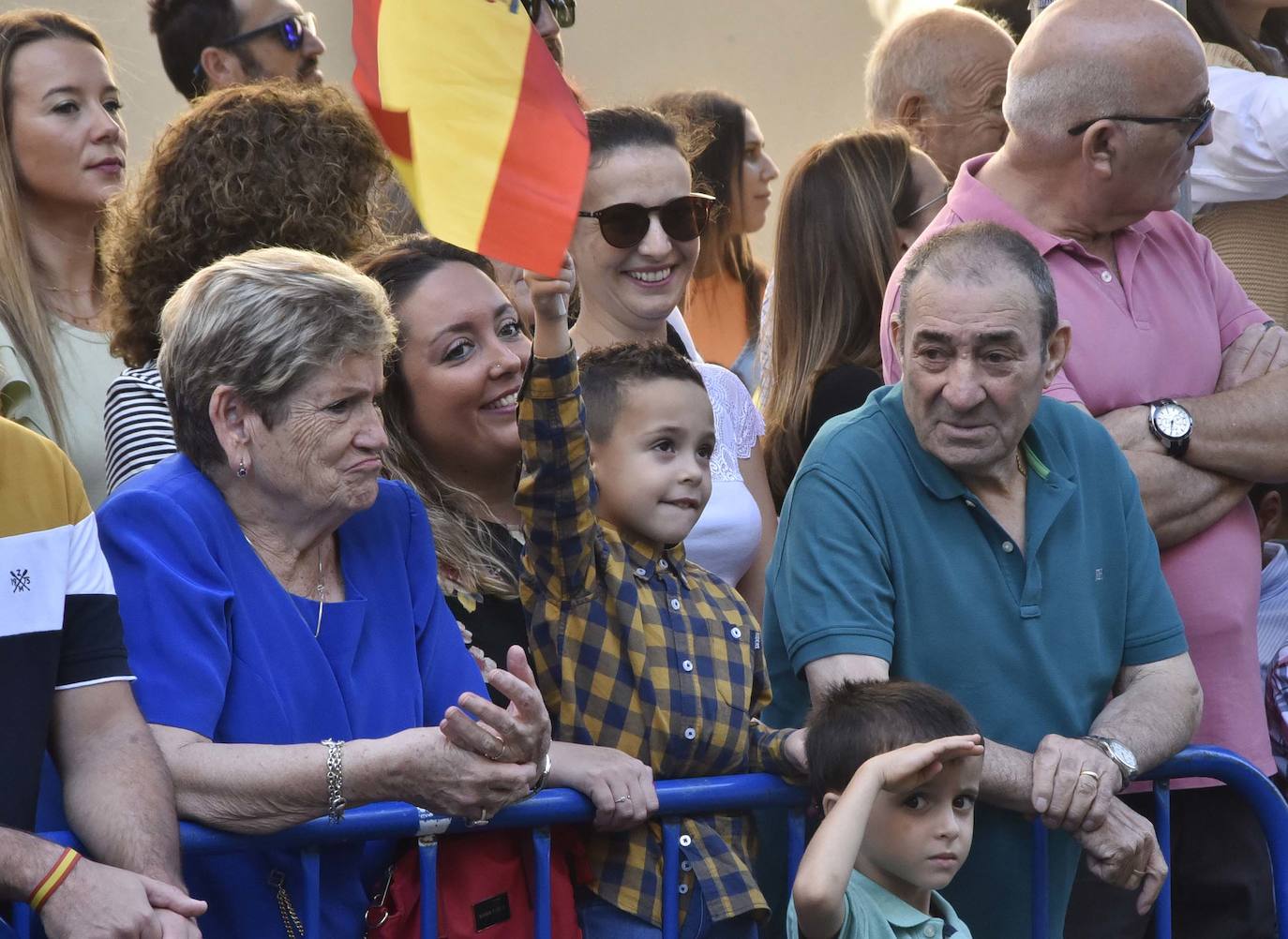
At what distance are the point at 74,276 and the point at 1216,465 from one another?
2.63 meters

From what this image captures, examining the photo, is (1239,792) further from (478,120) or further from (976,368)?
(478,120)

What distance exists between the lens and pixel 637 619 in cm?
329

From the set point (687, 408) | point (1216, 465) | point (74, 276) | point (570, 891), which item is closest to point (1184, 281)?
point (1216, 465)

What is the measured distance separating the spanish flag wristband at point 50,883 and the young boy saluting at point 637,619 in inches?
35.9

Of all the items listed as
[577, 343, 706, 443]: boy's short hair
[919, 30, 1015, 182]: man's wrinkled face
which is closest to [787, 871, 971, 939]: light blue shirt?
[577, 343, 706, 443]: boy's short hair

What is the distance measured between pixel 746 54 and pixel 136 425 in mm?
5583

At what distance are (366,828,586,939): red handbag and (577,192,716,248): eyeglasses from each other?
1425mm

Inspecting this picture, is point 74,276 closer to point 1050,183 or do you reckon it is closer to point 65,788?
point 65,788

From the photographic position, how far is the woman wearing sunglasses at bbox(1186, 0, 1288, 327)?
4.76 meters

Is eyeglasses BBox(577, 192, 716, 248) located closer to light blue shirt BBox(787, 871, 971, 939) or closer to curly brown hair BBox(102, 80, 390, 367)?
curly brown hair BBox(102, 80, 390, 367)

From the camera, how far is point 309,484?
9.82ft

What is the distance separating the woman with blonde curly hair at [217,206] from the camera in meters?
3.65

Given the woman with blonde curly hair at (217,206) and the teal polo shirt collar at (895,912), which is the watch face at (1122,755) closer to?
the teal polo shirt collar at (895,912)

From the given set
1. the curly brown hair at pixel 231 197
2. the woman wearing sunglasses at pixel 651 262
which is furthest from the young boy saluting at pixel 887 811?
the curly brown hair at pixel 231 197
